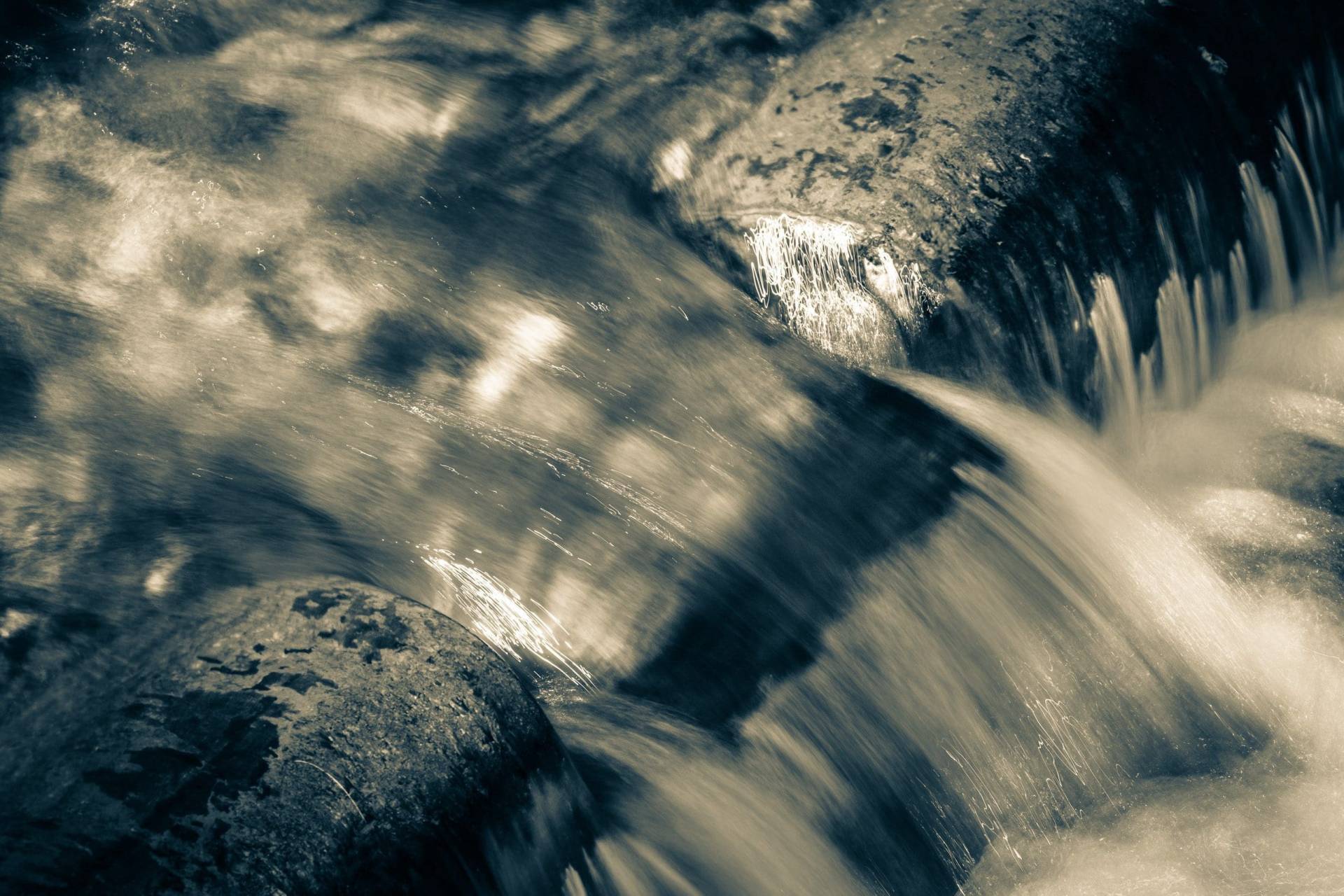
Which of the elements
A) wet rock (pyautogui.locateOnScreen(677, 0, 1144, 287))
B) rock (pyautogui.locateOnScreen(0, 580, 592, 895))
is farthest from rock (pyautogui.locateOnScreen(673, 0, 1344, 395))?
rock (pyautogui.locateOnScreen(0, 580, 592, 895))

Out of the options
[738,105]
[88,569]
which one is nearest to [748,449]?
[738,105]

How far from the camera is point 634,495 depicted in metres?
2.62

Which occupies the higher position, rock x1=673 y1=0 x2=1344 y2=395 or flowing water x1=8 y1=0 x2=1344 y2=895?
rock x1=673 y1=0 x2=1344 y2=395

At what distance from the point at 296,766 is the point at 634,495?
107cm

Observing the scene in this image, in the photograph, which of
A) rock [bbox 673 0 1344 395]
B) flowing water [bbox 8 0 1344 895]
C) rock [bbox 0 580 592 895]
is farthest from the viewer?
rock [bbox 673 0 1344 395]

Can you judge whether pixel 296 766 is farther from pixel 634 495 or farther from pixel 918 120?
pixel 918 120

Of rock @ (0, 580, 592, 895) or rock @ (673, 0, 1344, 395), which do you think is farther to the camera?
rock @ (673, 0, 1344, 395)

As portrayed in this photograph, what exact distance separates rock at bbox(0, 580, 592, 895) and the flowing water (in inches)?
11.1

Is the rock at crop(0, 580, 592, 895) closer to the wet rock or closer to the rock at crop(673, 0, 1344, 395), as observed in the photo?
the rock at crop(673, 0, 1344, 395)

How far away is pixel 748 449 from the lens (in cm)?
273

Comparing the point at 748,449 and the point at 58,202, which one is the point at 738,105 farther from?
the point at 58,202

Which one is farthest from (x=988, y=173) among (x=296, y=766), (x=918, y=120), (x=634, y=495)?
(x=296, y=766)

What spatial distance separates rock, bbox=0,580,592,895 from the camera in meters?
1.58

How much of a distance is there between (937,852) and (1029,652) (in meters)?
0.48
